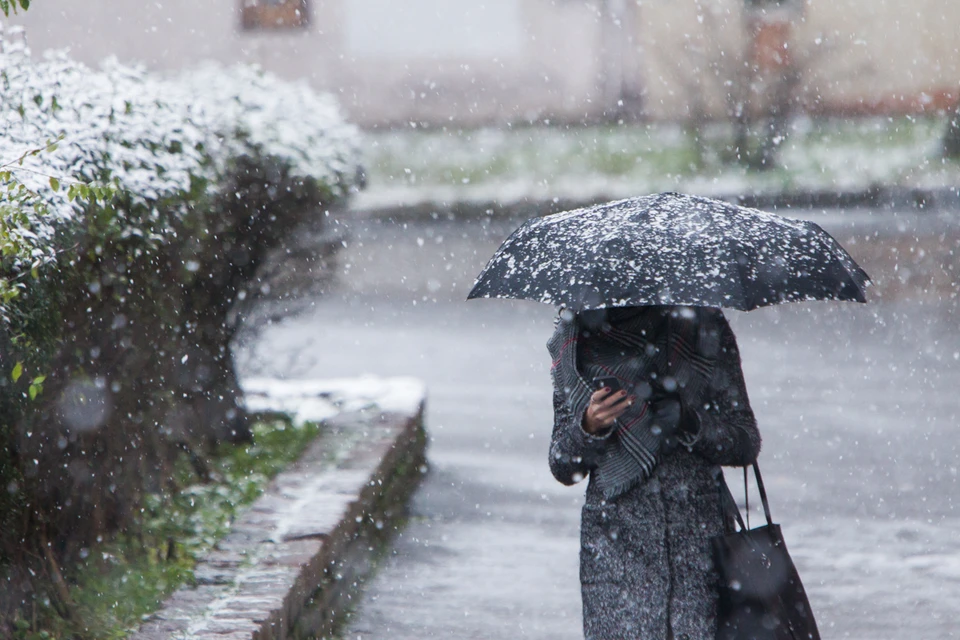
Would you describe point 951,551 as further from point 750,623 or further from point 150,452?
point 150,452

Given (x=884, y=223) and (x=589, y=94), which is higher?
(x=589, y=94)

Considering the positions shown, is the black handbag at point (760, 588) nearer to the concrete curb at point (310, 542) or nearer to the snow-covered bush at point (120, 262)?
the concrete curb at point (310, 542)

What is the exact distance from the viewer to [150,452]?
16.5 feet

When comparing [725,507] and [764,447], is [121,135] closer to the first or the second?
[725,507]

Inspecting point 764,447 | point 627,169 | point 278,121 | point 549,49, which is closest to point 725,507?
point 278,121

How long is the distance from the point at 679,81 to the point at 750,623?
59.3 ft

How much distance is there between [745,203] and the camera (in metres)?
18.0

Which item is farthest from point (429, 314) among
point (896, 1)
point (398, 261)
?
point (896, 1)

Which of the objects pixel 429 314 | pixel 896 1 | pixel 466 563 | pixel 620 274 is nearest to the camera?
pixel 620 274

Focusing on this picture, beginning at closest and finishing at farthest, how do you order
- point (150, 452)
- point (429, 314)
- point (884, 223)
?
point (150, 452)
point (429, 314)
point (884, 223)

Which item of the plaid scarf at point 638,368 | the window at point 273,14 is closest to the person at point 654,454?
the plaid scarf at point 638,368

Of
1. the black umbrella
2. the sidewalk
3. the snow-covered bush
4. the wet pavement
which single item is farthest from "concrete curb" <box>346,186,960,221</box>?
the black umbrella

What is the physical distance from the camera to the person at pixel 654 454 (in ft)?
10.4

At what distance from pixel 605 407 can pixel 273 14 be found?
21.7 meters
